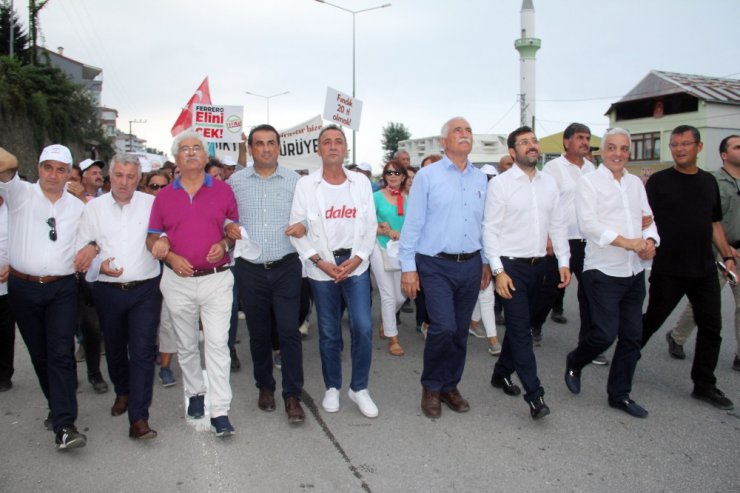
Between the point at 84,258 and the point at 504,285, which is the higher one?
the point at 84,258

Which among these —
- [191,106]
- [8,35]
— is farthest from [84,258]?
[8,35]

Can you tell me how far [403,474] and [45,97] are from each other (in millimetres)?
26992

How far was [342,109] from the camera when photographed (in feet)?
33.1

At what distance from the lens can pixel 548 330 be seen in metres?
7.08

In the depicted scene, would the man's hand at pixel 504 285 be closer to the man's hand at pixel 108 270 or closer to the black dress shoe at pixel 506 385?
the black dress shoe at pixel 506 385

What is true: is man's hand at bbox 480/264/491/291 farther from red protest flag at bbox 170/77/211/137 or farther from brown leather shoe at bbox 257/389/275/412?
red protest flag at bbox 170/77/211/137

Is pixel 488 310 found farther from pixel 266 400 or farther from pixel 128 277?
pixel 128 277

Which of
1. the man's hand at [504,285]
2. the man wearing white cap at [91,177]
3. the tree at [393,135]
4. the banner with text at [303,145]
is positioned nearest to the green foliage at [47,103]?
the banner with text at [303,145]

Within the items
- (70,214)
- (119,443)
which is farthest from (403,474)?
(70,214)

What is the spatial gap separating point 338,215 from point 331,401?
1492 millimetres

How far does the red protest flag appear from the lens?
383 inches

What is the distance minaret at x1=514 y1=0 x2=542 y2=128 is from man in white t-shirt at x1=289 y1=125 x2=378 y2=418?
53.5 metres

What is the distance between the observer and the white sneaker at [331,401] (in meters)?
4.69

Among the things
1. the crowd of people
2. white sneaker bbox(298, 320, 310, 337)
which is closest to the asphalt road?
the crowd of people
